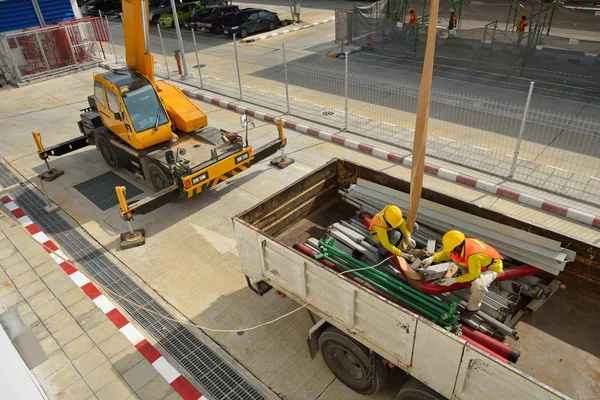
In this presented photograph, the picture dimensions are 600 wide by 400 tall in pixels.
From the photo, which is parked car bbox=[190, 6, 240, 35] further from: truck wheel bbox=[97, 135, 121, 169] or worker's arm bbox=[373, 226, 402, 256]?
worker's arm bbox=[373, 226, 402, 256]

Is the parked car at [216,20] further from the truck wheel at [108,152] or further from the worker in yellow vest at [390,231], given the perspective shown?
the worker in yellow vest at [390,231]

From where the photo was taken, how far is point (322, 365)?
5.66m

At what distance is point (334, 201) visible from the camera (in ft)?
24.1

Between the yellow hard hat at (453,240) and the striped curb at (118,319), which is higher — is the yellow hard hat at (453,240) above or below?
above

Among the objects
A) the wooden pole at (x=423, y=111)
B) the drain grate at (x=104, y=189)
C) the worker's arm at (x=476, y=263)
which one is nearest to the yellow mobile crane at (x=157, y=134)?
the drain grate at (x=104, y=189)

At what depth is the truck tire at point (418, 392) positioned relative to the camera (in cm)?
429

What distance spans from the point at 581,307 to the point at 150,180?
7977 mm

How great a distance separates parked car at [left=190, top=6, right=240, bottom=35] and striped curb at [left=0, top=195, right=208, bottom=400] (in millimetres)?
17484

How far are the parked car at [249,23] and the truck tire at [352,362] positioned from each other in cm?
2065

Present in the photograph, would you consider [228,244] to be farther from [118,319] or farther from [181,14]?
[181,14]

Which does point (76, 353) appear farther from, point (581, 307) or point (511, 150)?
point (511, 150)

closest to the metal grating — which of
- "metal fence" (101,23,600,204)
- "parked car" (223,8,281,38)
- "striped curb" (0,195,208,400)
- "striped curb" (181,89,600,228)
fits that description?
"striped curb" (0,195,208,400)

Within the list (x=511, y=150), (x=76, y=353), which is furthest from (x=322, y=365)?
(x=511, y=150)

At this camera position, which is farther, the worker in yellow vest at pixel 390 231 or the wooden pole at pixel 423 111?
the worker in yellow vest at pixel 390 231
